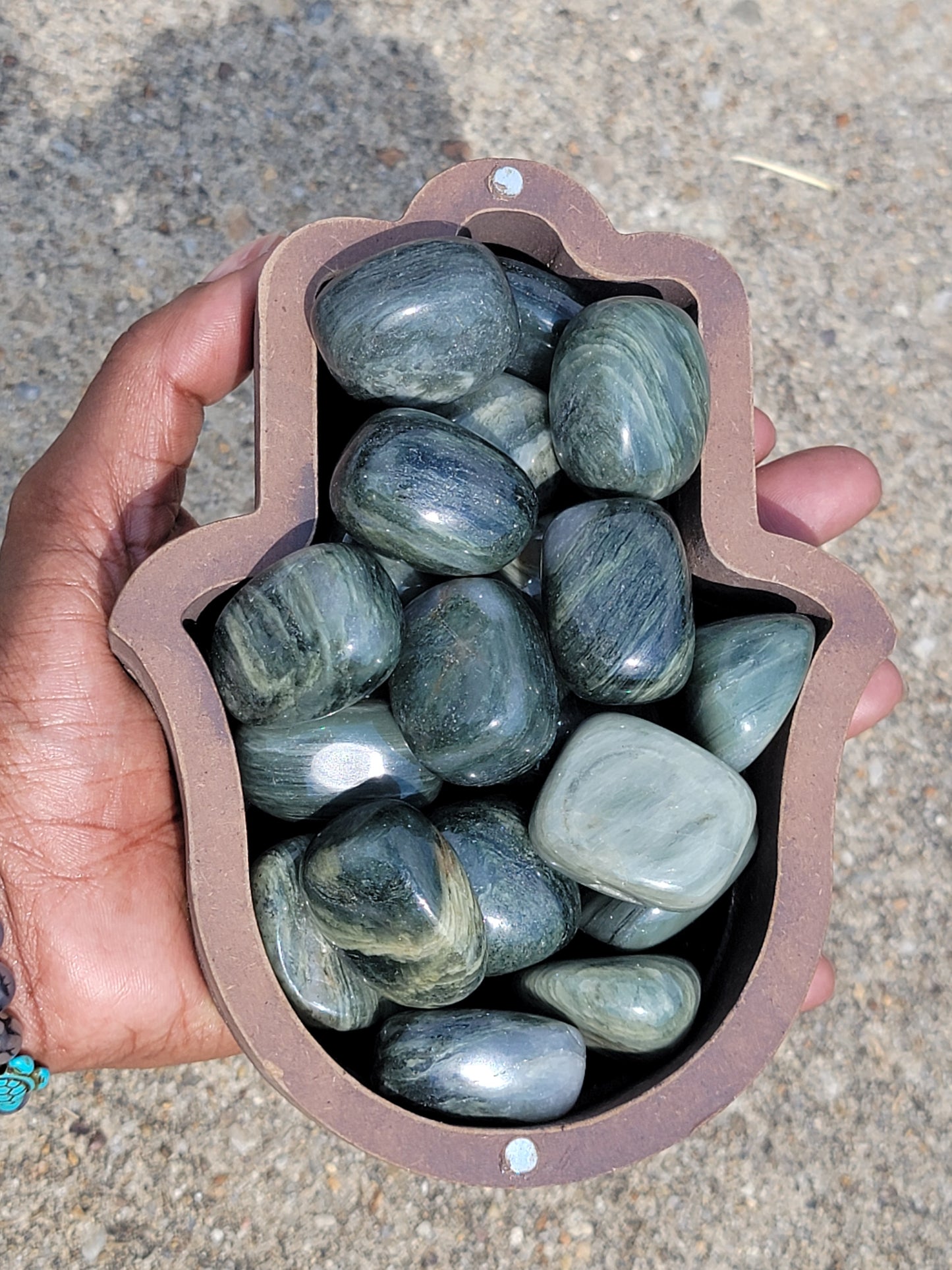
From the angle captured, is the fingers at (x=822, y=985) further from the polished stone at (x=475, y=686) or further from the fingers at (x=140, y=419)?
the fingers at (x=140, y=419)

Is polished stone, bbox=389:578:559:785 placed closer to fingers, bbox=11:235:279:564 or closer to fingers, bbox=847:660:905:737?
fingers, bbox=11:235:279:564

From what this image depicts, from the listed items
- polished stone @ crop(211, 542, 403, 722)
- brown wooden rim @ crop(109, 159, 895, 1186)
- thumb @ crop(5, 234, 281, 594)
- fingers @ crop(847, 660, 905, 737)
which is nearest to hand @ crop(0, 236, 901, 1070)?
thumb @ crop(5, 234, 281, 594)

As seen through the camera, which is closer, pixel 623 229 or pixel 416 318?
pixel 416 318

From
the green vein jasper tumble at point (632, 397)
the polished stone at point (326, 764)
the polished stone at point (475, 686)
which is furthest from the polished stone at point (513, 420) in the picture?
the polished stone at point (326, 764)

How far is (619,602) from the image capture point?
1.02 m

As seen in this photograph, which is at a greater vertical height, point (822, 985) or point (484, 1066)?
point (484, 1066)

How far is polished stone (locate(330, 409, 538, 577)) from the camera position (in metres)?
1.00

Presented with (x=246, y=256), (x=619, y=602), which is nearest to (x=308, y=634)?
(x=619, y=602)

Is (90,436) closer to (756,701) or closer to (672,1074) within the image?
(756,701)

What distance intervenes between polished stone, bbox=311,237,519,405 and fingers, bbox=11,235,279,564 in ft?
0.89

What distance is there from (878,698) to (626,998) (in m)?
0.65

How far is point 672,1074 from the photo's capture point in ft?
3.31

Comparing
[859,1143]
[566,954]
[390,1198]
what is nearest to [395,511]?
[566,954]

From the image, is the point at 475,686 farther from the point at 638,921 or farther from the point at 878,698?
the point at 878,698
